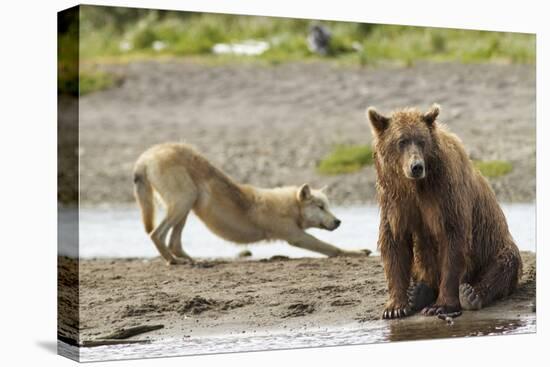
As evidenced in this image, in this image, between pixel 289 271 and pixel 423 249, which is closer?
pixel 423 249

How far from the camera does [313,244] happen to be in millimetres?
10000

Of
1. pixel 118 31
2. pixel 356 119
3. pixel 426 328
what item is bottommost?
pixel 426 328

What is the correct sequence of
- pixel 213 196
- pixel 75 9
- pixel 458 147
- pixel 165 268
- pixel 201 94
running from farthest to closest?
1. pixel 201 94
2. pixel 213 196
3. pixel 165 268
4. pixel 458 147
5. pixel 75 9

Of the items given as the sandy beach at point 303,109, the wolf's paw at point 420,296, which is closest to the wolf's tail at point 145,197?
the sandy beach at point 303,109

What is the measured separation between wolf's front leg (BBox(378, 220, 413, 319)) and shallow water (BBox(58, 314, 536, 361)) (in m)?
0.13

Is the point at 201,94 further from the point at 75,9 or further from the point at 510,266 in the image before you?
the point at 510,266

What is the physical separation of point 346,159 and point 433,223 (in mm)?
2276

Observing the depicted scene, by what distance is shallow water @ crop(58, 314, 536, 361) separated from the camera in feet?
26.5

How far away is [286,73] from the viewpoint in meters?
10.3

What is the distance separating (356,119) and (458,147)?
7.50 ft

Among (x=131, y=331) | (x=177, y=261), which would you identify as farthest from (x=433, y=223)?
(x=131, y=331)

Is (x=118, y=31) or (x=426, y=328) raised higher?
(x=118, y=31)

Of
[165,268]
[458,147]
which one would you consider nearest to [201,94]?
A: [165,268]

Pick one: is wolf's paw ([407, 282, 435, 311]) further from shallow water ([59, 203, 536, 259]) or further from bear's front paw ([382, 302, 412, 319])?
shallow water ([59, 203, 536, 259])
